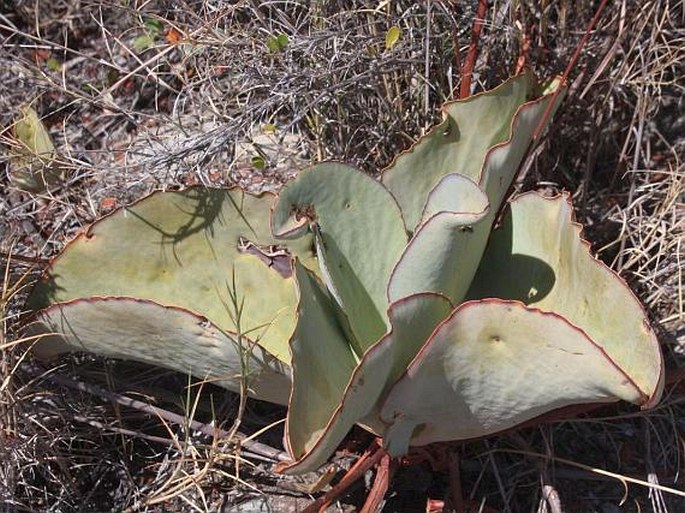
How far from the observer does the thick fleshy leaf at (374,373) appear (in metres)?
0.96

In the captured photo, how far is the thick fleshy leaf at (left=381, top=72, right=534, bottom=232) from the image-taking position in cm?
125

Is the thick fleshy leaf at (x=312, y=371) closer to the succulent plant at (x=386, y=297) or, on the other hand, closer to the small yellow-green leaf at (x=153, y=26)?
the succulent plant at (x=386, y=297)

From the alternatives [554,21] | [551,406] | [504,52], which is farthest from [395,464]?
[554,21]

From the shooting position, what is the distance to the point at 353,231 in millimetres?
1206

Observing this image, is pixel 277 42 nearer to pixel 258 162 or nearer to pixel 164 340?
pixel 258 162

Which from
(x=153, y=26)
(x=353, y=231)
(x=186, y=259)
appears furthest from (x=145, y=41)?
(x=353, y=231)

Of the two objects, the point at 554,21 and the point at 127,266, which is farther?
the point at 554,21

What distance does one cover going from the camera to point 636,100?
1603 mm

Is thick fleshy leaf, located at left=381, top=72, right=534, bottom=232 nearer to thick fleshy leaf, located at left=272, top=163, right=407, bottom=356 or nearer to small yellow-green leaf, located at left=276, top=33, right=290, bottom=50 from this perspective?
thick fleshy leaf, located at left=272, top=163, right=407, bottom=356

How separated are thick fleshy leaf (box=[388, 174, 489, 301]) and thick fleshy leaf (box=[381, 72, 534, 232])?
12 centimetres

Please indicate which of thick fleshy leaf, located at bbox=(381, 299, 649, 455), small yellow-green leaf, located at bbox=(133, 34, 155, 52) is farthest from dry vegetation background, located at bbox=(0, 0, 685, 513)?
thick fleshy leaf, located at bbox=(381, 299, 649, 455)

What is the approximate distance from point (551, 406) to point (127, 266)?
578 mm

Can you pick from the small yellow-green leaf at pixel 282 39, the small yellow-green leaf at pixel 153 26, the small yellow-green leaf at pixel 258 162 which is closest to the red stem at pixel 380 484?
the small yellow-green leaf at pixel 258 162

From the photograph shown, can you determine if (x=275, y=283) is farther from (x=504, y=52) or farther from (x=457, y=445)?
(x=504, y=52)
